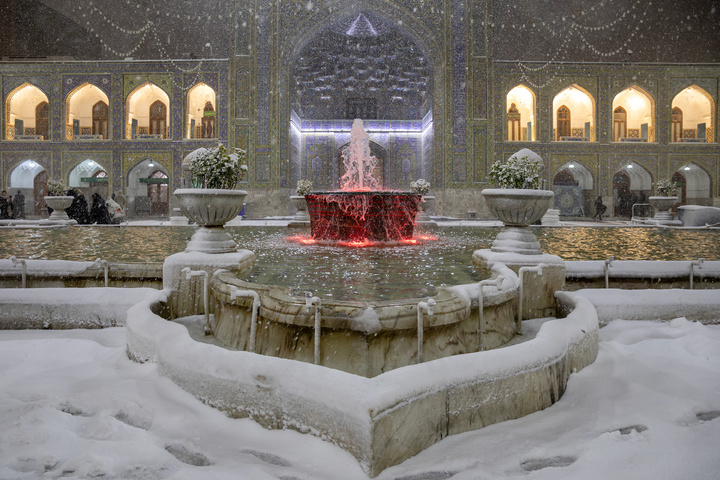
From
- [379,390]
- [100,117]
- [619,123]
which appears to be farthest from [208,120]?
[379,390]

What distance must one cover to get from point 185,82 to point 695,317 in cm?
2095

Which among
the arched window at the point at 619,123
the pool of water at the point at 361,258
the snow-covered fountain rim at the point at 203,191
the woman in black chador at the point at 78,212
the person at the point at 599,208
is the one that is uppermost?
the arched window at the point at 619,123

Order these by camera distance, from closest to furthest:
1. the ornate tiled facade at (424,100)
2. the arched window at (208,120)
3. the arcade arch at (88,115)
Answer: the ornate tiled facade at (424,100)
the arcade arch at (88,115)
the arched window at (208,120)

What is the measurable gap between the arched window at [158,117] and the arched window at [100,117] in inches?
82.1

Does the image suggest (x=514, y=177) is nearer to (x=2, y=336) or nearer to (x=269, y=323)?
(x=269, y=323)

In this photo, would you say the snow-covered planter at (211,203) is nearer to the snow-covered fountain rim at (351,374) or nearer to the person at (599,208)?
the snow-covered fountain rim at (351,374)

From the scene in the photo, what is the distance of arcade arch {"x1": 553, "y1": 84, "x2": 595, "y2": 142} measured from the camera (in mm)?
21547

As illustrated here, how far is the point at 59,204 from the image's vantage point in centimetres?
1126

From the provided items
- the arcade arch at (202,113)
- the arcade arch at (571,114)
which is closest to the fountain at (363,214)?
the arcade arch at (202,113)

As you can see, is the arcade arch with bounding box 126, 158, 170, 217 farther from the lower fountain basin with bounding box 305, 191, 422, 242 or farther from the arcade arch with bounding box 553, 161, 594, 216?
the arcade arch with bounding box 553, 161, 594, 216

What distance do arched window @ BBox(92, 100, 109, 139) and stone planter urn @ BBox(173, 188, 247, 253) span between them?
21304 millimetres

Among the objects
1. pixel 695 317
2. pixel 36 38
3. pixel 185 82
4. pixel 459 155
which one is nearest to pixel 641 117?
pixel 459 155

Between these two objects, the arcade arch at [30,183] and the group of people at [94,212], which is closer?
the group of people at [94,212]

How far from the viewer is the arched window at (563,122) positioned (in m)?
22.1
